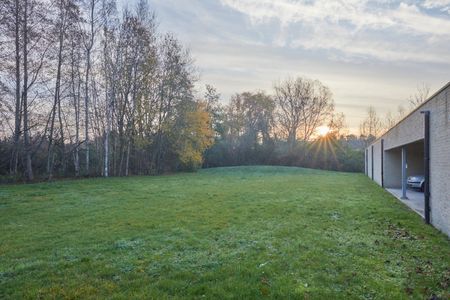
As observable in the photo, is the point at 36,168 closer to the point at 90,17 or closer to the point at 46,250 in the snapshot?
the point at 90,17

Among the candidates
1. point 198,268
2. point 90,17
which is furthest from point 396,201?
point 90,17

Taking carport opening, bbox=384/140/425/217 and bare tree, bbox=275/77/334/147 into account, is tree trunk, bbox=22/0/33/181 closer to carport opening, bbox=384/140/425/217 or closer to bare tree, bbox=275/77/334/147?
carport opening, bbox=384/140/425/217

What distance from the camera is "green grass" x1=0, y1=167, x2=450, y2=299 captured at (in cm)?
350

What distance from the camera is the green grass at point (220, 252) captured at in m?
3.50

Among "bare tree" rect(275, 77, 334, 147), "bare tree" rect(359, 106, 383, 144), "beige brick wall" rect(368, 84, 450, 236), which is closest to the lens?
"beige brick wall" rect(368, 84, 450, 236)

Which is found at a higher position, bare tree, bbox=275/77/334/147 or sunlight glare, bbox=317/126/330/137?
bare tree, bbox=275/77/334/147

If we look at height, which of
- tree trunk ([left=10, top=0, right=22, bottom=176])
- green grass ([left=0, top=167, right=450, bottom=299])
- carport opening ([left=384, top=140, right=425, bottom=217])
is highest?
tree trunk ([left=10, top=0, right=22, bottom=176])

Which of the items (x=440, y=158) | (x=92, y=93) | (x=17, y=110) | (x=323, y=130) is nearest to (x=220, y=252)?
(x=440, y=158)

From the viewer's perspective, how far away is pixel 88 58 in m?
18.2

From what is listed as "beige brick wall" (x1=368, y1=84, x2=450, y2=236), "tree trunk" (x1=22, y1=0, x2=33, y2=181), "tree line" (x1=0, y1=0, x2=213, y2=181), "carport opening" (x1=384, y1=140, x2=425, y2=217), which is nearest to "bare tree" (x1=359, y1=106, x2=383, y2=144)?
"tree line" (x1=0, y1=0, x2=213, y2=181)

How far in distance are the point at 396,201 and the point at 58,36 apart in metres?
17.4

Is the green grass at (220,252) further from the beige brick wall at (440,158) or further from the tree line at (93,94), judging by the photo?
the tree line at (93,94)

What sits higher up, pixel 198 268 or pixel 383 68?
pixel 383 68

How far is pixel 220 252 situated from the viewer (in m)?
4.82
